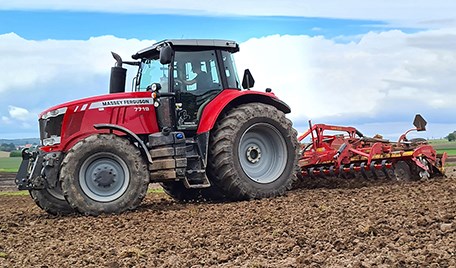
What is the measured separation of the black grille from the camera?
32.6ft

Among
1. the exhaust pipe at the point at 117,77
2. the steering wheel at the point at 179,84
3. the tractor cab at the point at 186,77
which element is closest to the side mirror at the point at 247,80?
the tractor cab at the point at 186,77

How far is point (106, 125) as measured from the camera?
9.64m

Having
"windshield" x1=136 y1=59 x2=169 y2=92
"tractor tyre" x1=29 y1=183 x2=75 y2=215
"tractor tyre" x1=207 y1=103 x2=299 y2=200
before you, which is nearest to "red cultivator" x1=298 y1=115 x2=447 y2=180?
"tractor tyre" x1=207 y1=103 x2=299 y2=200

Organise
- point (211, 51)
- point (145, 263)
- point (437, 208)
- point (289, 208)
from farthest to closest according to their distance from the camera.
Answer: point (211, 51) < point (289, 208) < point (437, 208) < point (145, 263)

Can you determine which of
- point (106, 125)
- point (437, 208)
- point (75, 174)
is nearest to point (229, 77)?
point (106, 125)

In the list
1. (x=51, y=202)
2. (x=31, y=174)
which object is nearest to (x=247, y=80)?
(x=51, y=202)

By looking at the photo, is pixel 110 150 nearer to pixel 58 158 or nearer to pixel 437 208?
pixel 58 158

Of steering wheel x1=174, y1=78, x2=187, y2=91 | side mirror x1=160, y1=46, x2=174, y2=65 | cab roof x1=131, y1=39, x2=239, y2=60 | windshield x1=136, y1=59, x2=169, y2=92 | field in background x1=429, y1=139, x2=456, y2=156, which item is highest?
cab roof x1=131, y1=39, x2=239, y2=60

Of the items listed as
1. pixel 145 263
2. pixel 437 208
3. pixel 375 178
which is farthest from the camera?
pixel 375 178

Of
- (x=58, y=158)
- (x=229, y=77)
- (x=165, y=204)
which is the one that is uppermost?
(x=229, y=77)

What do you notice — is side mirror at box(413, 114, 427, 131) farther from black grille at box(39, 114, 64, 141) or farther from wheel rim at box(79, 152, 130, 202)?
black grille at box(39, 114, 64, 141)

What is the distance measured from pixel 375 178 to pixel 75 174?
5.49 meters

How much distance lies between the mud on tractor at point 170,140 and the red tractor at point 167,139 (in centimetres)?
1

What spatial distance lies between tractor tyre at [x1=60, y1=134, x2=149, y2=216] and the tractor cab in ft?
3.08
